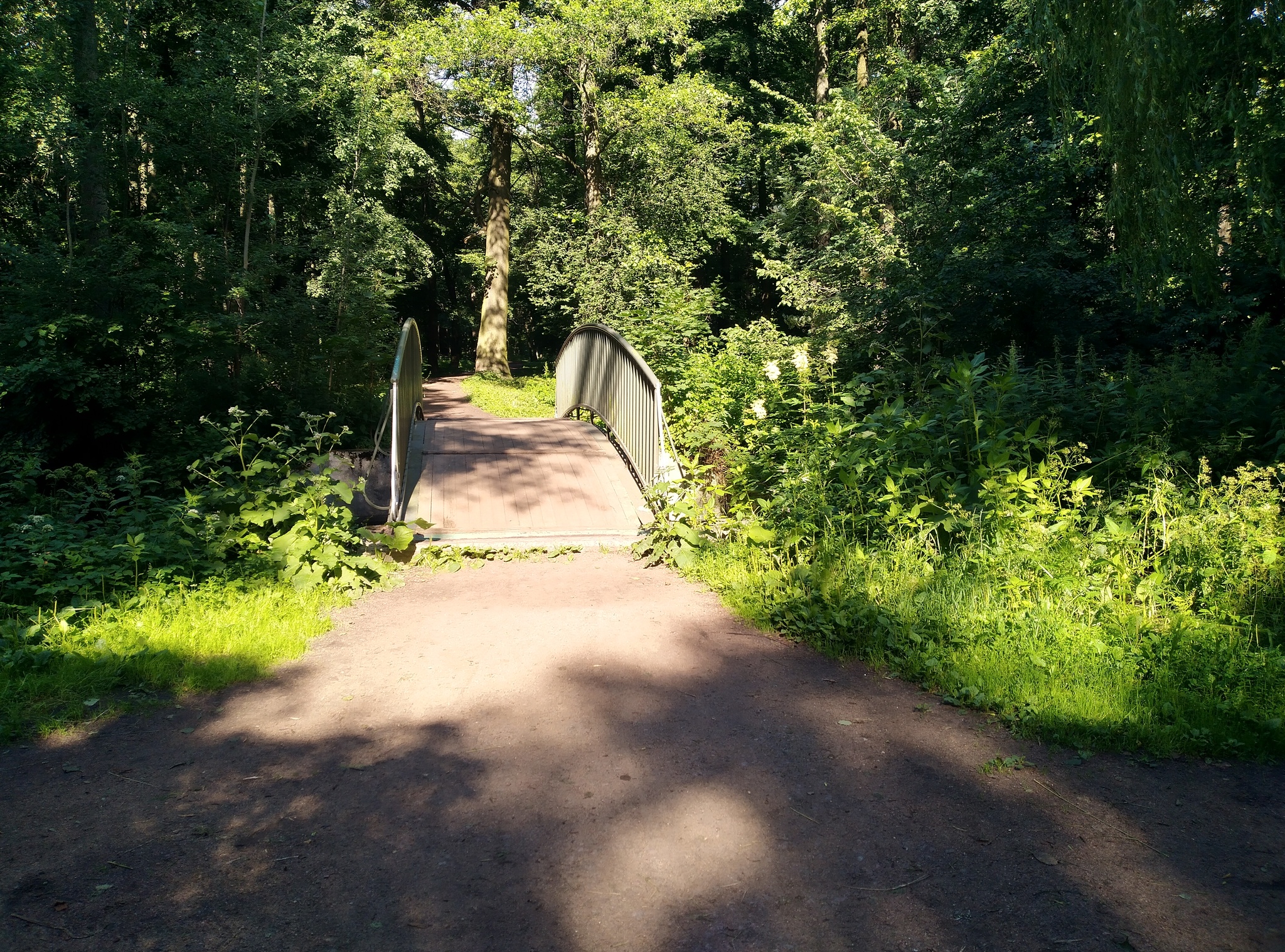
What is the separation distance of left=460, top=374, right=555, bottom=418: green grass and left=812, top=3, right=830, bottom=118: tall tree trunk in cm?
1086

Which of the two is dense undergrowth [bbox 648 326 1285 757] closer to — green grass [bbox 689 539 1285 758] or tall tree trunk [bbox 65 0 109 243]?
green grass [bbox 689 539 1285 758]

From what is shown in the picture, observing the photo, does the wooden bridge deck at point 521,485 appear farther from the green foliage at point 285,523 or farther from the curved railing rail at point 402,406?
the green foliage at point 285,523

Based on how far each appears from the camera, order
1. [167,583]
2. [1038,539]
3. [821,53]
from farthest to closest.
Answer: [821,53] < [167,583] < [1038,539]

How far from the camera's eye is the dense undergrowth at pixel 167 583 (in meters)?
4.57

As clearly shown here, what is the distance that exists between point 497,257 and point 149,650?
2107 centimetres

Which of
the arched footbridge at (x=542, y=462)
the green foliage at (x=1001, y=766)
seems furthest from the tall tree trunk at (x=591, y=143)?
the green foliage at (x=1001, y=766)

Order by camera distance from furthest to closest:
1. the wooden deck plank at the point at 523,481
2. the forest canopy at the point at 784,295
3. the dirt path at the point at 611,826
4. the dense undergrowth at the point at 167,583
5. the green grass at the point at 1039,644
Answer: the wooden deck plank at the point at 523,481
the forest canopy at the point at 784,295
the dense undergrowth at the point at 167,583
the green grass at the point at 1039,644
the dirt path at the point at 611,826

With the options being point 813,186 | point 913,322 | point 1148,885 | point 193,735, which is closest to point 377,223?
point 813,186

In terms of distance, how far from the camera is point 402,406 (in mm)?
9578

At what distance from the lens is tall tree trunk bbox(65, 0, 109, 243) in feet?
39.2

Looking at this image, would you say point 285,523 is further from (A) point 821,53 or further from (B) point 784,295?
(A) point 821,53

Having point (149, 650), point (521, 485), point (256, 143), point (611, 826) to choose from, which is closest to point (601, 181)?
point (256, 143)

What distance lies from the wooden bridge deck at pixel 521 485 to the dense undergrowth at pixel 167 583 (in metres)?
1.06

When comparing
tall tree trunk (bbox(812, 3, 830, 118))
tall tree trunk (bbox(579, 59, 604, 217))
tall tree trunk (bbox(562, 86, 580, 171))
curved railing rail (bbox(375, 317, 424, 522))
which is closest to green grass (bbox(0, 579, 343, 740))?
curved railing rail (bbox(375, 317, 424, 522))
